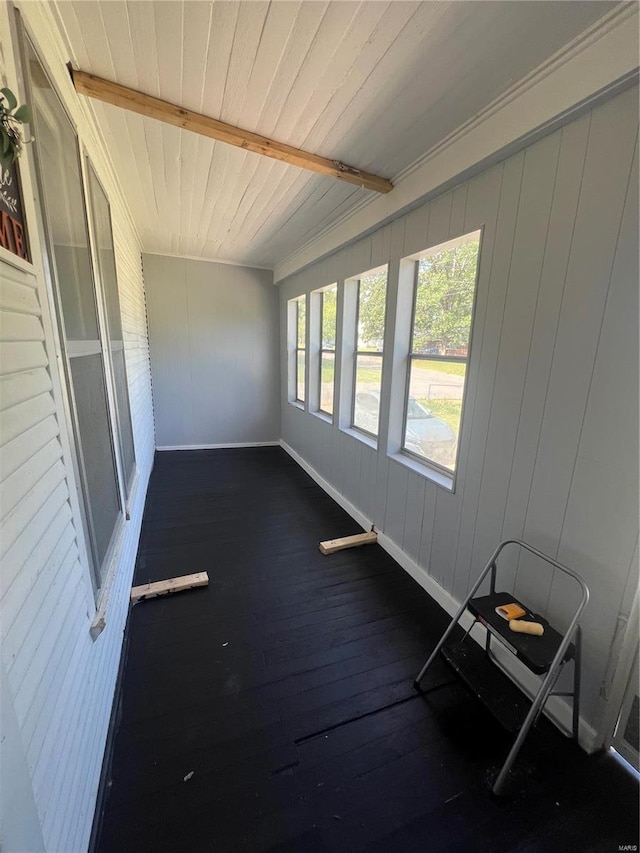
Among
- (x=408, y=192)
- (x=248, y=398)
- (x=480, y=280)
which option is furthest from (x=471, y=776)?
(x=248, y=398)

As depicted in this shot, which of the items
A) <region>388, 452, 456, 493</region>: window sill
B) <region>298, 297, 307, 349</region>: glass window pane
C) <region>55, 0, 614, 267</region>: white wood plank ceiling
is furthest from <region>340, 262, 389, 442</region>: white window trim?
<region>298, 297, 307, 349</region>: glass window pane

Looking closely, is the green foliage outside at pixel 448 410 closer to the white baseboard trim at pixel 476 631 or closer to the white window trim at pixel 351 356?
the white window trim at pixel 351 356

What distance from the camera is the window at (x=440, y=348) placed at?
195 centimetres

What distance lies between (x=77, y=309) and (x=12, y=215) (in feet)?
1.95

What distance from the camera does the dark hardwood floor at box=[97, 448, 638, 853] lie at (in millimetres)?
1135

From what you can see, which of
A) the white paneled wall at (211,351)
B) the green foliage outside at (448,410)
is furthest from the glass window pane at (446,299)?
the white paneled wall at (211,351)

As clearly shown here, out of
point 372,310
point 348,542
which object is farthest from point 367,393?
point 348,542

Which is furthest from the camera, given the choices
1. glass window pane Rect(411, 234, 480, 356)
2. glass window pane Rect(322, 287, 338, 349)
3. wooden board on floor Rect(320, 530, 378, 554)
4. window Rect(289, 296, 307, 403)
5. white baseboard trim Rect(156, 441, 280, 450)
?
white baseboard trim Rect(156, 441, 280, 450)

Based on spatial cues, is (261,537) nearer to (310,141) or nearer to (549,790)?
(549,790)

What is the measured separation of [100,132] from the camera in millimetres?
1852

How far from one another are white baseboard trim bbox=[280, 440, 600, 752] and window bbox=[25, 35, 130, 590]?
187 centimetres

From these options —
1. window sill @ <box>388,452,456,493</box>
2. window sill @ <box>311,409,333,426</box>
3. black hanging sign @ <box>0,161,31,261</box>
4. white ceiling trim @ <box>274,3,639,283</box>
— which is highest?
white ceiling trim @ <box>274,3,639,283</box>

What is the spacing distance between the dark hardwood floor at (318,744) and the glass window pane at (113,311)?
94 centimetres

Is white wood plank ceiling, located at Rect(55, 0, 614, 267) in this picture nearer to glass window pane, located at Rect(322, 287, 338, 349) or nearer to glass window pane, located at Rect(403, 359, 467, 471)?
glass window pane, located at Rect(403, 359, 467, 471)
